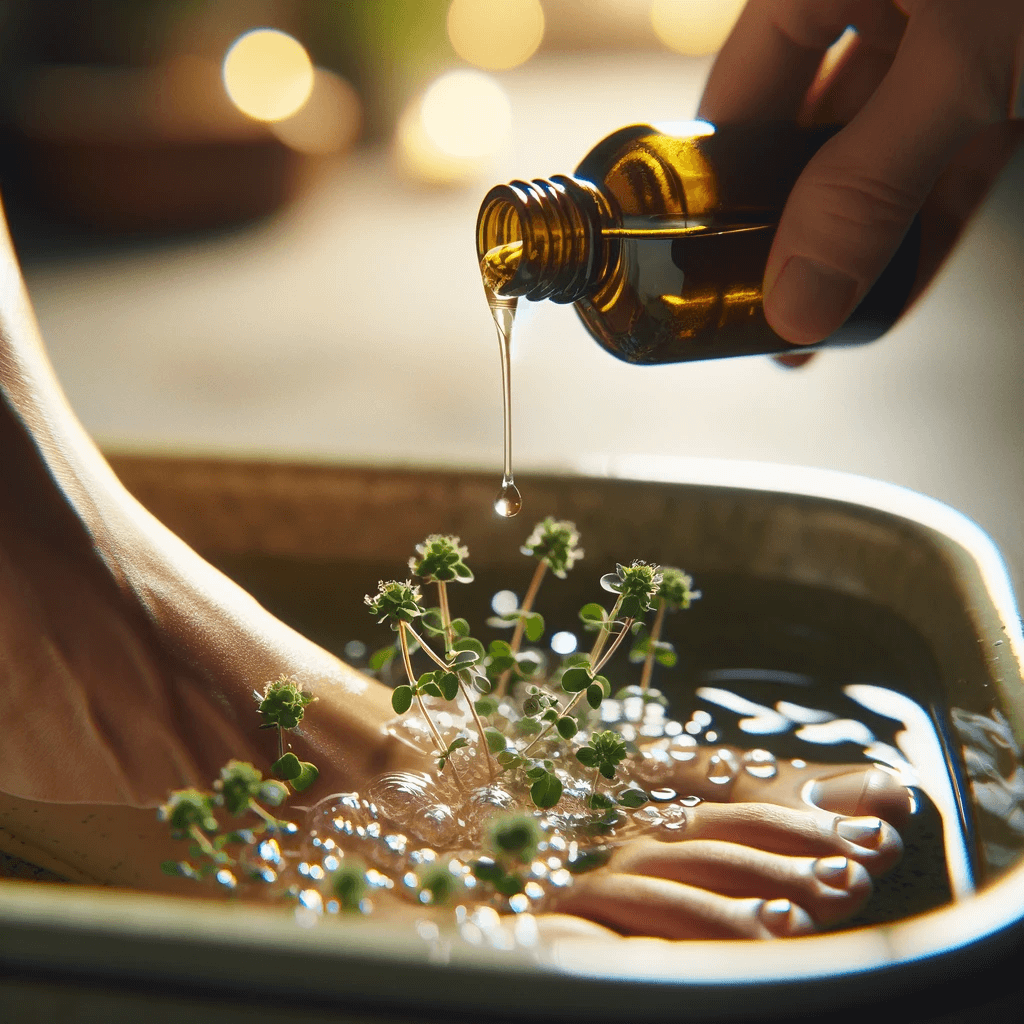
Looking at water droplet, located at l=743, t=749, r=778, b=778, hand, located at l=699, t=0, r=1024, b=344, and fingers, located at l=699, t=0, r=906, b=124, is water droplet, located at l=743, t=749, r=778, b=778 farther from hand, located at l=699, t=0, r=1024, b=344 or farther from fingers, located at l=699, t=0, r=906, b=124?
fingers, located at l=699, t=0, r=906, b=124

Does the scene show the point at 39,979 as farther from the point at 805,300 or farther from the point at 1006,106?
the point at 1006,106

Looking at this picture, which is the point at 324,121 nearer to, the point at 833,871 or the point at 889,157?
the point at 889,157

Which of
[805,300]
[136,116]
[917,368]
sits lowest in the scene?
[805,300]

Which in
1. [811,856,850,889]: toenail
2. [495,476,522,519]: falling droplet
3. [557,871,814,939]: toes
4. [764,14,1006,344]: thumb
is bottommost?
[557,871,814,939]: toes

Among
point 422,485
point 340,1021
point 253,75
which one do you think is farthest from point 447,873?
point 253,75

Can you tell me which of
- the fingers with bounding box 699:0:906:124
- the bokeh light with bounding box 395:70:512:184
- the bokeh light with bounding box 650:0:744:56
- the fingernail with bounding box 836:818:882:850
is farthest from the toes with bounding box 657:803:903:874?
the bokeh light with bounding box 650:0:744:56

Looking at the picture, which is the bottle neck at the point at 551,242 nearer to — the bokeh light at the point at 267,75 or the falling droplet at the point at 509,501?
the falling droplet at the point at 509,501
